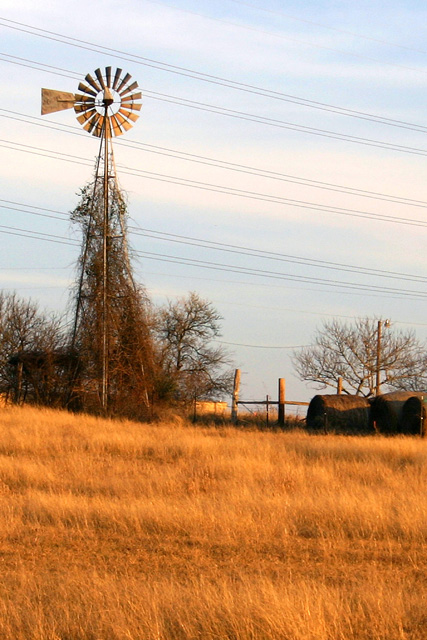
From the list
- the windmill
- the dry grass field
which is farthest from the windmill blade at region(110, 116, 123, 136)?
the dry grass field

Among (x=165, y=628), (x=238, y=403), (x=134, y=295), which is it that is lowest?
(x=165, y=628)

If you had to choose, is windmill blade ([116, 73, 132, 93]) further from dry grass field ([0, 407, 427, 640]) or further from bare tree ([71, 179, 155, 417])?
dry grass field ([0, 407, 427, 640])

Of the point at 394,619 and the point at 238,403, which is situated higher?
the point at 238,403

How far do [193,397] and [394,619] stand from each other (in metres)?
28.2

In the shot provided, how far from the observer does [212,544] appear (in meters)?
8.86

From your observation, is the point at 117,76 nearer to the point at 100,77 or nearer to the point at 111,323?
the point at 100,77

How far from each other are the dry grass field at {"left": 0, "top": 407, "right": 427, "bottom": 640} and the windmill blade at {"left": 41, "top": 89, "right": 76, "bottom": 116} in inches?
662

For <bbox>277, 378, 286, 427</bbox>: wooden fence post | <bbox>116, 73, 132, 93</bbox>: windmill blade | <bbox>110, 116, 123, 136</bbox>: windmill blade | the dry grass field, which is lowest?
the dry grass field

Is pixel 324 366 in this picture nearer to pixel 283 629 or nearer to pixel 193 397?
pixel 193 397

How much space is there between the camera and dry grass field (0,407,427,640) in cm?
575

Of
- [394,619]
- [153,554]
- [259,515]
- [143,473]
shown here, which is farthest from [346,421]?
[394,619]

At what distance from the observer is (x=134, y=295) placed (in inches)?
1169

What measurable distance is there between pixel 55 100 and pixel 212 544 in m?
25.0

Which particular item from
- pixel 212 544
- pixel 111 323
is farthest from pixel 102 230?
pixel 212 544
